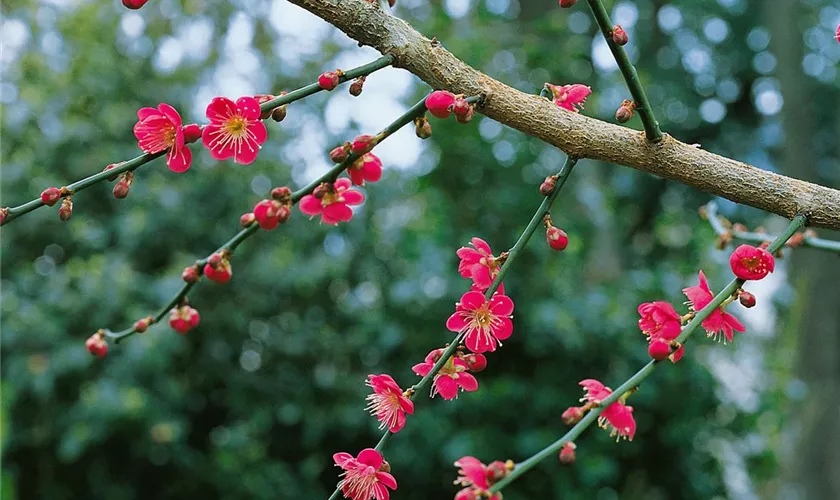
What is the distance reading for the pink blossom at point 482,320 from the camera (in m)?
0.62

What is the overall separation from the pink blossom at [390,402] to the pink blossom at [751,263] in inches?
9.5

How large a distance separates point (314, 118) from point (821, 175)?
319cm

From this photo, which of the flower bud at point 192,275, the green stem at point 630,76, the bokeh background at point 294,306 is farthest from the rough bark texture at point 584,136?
the bokeh background at point 294,306

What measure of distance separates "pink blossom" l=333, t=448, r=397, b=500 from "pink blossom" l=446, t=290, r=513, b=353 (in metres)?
0.11

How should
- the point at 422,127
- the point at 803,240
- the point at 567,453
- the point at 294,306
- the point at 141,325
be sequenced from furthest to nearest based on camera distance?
1. the point at 294,306
2. the point at 803,240
3. the point at 141,325
4. the point at 422,127
5. the point at 567,453

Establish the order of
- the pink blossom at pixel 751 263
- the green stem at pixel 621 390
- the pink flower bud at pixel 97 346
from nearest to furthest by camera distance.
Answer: the green stem at pixel 621 390, the pink blossom at pixel 751 263, the pink flower bud at pixel 97 346

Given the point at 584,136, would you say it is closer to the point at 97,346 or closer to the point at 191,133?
the point at 191,133

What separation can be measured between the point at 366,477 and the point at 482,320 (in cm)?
14

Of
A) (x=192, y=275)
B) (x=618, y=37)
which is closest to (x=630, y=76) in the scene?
(x=618, y=37)

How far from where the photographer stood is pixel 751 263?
23.0 inches

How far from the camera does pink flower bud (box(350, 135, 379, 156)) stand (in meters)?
0.59

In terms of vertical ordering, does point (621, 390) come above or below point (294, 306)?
below

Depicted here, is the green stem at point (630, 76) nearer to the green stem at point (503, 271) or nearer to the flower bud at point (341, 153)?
the green stem at point (503, 271)

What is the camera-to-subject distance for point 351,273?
277cm
